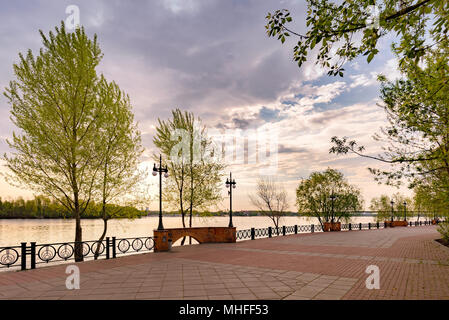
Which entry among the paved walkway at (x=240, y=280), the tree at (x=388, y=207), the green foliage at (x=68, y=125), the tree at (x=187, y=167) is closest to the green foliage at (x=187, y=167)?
the tree at (x=187, y=167)

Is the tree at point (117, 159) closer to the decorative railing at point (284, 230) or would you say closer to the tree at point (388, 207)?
the decorative railing at point (284, 230)

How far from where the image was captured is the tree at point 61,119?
49.3 ft

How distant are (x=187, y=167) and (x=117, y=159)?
26.8ft

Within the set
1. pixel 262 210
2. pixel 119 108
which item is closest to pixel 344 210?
pixel 262 210

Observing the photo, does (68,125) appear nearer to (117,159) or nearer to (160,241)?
(117,159)

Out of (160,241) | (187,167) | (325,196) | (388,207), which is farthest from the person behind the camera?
(388,207)

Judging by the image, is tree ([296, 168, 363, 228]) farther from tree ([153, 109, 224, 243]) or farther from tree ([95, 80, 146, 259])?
tree ([95, 80, 146, 259])

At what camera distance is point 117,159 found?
61.5ft

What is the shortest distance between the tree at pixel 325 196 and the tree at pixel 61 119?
99.2 feet

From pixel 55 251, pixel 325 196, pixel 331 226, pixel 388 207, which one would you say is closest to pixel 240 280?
pixel 55 251

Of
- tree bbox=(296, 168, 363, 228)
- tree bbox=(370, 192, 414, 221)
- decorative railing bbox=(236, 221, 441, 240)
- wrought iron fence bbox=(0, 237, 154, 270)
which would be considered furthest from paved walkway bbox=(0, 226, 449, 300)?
tree bbox=(370, 192, 414, 221)

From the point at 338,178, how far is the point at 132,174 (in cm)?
3044

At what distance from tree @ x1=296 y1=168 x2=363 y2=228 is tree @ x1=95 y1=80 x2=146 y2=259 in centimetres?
2627
